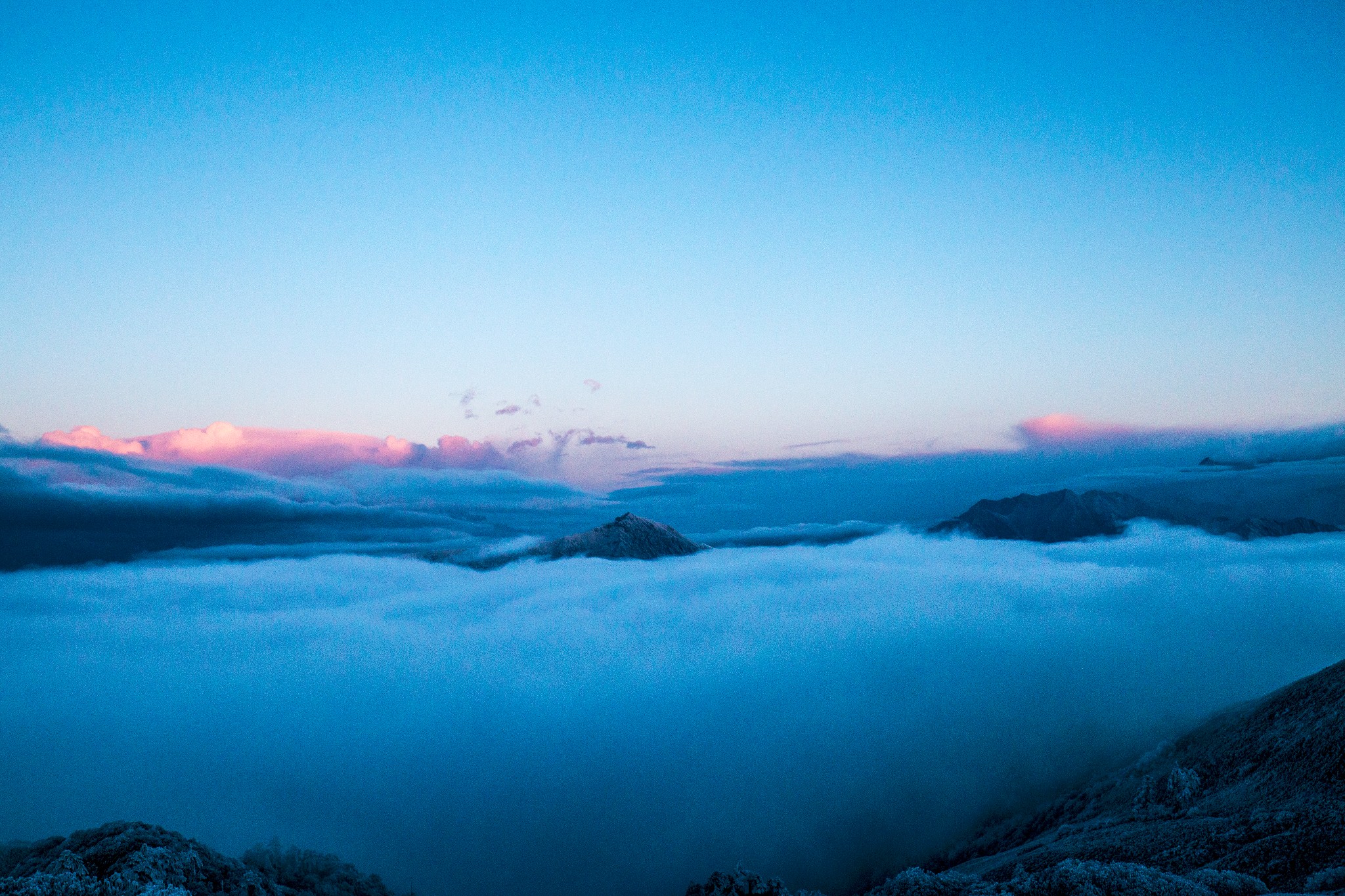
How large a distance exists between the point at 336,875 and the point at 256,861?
5746mm

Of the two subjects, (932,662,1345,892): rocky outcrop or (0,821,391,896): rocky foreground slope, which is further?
(932,662,1345,892): rocky outcrop

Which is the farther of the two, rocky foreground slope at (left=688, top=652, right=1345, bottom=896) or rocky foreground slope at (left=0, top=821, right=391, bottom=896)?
rocky foreground slope at (left=0, top=821, right=391, bottom=896)

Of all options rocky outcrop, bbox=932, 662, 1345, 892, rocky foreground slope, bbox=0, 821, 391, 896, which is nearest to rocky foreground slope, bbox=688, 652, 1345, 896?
rocky outcrop, bbox=932, 662, 1345, 892

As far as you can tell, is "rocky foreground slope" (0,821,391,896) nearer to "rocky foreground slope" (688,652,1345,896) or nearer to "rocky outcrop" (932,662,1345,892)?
"rocky foreground slope" (688,652,1345,896)

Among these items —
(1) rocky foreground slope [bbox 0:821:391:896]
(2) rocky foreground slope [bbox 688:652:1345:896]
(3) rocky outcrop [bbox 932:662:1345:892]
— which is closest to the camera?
(2) rocky foreground slope [bbox 688:652:1345:896]

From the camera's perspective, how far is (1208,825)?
34.9 m

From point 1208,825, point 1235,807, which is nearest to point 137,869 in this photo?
point 1208,825

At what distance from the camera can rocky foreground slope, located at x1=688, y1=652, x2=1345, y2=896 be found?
24.7 meters

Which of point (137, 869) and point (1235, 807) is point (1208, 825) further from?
point (137, 869)

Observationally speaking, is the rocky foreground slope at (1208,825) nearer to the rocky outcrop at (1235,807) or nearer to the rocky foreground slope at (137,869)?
the rocky outcrop at (1235,807)

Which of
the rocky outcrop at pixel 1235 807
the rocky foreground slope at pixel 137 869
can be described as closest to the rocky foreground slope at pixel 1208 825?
the rocky outcrop at pixel 1235 807

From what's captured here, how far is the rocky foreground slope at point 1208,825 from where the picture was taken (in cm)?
2470

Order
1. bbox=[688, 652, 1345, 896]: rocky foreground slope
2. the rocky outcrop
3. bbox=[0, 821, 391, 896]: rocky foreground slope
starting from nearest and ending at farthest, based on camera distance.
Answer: bbox=[688, 652, 1345, 896]: rocky foreground slope → bbox=[0, 821, 391, 896]: rocky foreground slope → the rocky outcrop

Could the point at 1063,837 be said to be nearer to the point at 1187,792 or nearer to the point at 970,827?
the point at 1187,792
